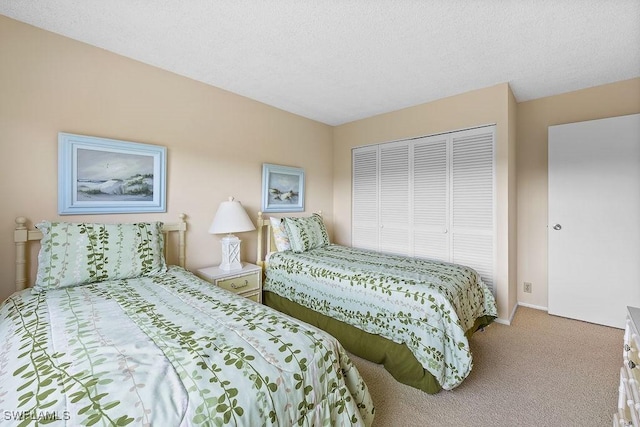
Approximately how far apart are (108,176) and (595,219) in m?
4.48

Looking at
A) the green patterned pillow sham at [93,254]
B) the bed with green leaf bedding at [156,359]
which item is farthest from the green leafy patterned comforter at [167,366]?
the green patterned pillow sham at [93,254]

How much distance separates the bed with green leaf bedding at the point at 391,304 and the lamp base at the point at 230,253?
366 millimetres

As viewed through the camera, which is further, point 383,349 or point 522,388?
point 383,349

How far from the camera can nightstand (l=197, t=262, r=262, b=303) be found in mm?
2371

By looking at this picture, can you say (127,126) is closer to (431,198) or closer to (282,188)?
(282,188)

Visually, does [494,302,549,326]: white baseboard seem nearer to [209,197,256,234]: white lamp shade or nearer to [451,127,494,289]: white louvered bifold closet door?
[451,127,494,289]: white louvered bifold closet door

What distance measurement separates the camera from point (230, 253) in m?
2.61

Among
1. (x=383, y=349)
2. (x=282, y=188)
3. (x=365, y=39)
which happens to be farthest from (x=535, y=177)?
(x=282, y=188)

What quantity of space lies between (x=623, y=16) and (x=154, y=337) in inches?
124

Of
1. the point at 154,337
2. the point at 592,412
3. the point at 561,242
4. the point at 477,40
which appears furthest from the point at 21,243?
the point at 561,242

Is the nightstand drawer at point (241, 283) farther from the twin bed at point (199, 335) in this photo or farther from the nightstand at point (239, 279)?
the twin bed at point (199, 335)

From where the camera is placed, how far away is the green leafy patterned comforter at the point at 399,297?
1718mm

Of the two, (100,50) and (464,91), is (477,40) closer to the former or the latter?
(464,91)

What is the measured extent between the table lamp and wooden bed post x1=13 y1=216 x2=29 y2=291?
46.4 inches
